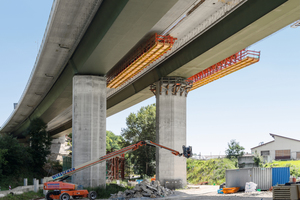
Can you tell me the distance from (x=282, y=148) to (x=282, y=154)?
1.04 metres

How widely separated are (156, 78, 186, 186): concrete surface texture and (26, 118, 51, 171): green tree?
88.1 feet

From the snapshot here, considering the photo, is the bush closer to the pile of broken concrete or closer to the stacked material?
the stacked material

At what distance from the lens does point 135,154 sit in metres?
65.4

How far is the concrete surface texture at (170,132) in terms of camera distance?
113 ft

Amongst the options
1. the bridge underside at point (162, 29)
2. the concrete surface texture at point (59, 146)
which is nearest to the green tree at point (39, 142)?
the bridge underside at point (162, 29)

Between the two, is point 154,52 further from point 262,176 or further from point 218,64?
point 262,176

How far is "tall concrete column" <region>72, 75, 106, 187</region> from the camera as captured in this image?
29.9 m

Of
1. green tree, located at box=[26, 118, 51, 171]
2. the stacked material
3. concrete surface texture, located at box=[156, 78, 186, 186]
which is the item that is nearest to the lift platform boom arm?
the stacked material

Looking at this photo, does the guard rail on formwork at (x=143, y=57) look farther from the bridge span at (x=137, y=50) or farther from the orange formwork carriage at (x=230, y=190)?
the orange formwork carriage at (x=230, y=190)

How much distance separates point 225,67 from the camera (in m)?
31.9

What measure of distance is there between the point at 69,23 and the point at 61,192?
11.7m

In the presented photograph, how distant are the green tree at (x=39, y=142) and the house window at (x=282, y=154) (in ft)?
127

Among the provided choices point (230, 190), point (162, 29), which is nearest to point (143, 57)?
point (162, 29)

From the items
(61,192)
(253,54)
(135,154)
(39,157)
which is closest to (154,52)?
(253,54)
